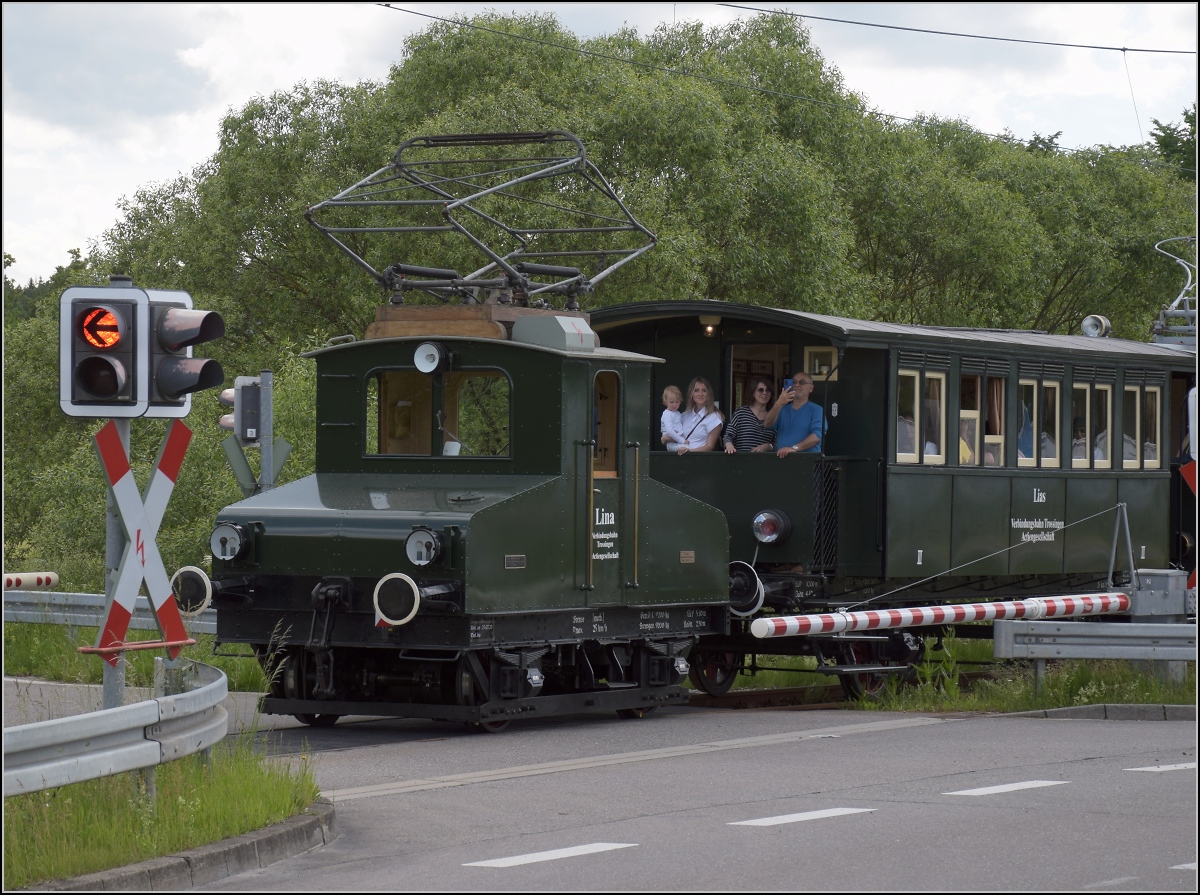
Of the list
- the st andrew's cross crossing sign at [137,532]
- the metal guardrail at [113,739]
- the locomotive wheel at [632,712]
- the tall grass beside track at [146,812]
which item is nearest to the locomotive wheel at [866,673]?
the locomotive wheel at [632,712]

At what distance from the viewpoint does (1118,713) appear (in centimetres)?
1589

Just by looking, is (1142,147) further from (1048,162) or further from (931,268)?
(931,268)

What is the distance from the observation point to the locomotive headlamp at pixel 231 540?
14.9 m

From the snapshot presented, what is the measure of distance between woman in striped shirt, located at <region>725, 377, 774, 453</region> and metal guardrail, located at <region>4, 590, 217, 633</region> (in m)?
5.10

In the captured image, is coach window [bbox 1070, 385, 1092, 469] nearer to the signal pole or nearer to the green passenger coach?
the green passenger coach

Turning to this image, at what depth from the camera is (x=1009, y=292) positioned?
48094mm

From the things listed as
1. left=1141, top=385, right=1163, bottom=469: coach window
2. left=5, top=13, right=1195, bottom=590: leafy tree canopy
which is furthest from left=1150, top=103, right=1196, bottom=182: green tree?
left=1141, top=385, right=1163, bottom=469: coach window

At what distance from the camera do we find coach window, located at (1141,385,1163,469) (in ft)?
70.6

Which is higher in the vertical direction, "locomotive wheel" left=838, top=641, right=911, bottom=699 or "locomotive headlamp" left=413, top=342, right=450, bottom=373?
"locomotive headlamp" left=413, top=342, right=450, bottom=373

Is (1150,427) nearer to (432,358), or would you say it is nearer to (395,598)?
(432,358)

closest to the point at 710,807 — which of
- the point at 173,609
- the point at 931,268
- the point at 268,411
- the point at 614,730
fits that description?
the point at 173,609

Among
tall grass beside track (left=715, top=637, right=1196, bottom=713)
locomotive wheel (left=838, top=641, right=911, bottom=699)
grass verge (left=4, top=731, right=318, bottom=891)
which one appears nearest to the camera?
grass verge (left=4, top=731, right=318, bottom=891)

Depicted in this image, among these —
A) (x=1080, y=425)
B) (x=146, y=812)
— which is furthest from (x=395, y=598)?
(x=1080, y=425)

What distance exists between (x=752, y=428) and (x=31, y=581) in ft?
28.4
